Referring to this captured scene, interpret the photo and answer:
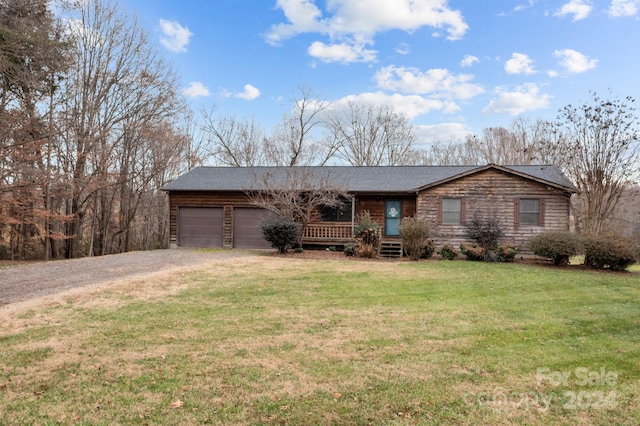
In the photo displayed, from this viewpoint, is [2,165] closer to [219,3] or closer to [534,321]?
[219,3]

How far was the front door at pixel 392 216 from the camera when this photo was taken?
1866cm

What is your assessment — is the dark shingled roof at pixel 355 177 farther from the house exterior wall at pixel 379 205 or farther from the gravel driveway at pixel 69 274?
the gravel driveway at pixel 69 274

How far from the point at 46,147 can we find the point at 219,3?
9.39m

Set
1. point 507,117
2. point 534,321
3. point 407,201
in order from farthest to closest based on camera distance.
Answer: point 507,117 < point 407,201 < point 534,321

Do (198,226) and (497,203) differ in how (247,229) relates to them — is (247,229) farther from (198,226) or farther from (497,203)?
(497,203)

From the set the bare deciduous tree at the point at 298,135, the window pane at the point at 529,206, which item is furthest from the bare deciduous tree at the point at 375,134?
the window pane at the point at 529,206

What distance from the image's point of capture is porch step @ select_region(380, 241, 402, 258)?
17156mm

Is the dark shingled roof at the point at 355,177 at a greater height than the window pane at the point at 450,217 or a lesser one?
greater

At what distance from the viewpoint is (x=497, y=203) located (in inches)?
664

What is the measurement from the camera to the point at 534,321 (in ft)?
20.3

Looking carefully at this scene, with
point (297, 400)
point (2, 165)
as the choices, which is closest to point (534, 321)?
point (297, 400)

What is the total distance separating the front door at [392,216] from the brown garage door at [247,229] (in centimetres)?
567

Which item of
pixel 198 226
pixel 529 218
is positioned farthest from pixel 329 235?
pixel 529 218

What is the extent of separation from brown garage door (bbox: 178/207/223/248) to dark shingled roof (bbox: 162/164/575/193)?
1161 mm
